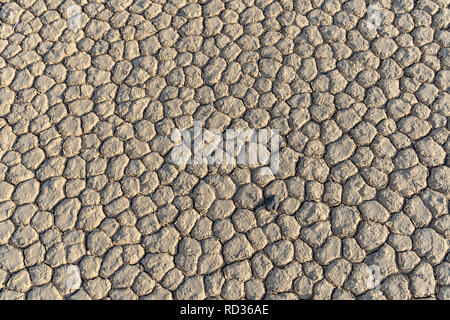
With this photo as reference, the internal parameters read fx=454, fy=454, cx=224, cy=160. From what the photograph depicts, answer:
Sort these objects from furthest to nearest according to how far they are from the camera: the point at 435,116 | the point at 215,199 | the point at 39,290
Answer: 1. the point at 435,116
2. the point at 215,199
3. the point at 39,290

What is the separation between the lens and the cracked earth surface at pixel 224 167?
116 inches

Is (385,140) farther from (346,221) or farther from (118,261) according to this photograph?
(118,261)

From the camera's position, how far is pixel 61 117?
11.6 ft

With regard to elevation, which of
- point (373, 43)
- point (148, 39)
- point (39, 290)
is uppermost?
point (148, 39)

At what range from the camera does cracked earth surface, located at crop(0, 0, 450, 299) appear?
116 inches

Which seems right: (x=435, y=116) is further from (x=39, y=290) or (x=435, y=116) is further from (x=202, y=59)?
(x=39, y=290)

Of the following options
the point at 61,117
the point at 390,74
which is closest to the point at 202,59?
the point at 61,117

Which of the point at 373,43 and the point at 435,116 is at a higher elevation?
the point at 373,43

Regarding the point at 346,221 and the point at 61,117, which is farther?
the point at 61,117

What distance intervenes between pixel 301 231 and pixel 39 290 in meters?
1.75

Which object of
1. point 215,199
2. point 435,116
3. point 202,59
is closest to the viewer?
point 215,199

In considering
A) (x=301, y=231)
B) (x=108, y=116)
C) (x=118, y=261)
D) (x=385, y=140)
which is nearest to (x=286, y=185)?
(x=301, y=231)

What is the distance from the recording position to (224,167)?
131 inches

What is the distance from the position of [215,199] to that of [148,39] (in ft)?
5.26
